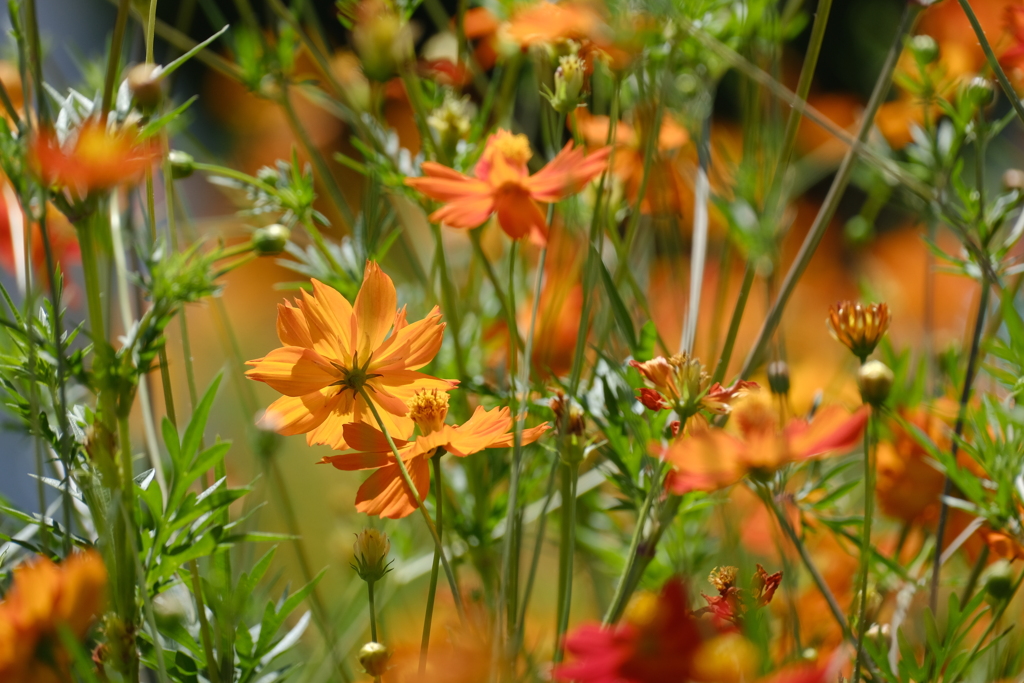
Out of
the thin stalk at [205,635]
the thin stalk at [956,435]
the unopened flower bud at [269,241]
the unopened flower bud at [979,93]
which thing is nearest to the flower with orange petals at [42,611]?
the thin stalk at [205,635]

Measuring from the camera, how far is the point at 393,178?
0.42 m

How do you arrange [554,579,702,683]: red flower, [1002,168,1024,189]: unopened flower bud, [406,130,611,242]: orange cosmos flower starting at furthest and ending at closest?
[1002,168,1024,189]: unopened flower bud, [406,130,611,242]: orange cosmos flower, [554,579,702,683]: red flower

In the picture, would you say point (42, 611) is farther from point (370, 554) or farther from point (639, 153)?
point (639, 153)

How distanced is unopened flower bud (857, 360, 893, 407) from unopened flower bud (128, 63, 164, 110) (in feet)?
0.84

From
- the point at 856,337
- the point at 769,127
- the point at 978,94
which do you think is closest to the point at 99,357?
the point at 856,337

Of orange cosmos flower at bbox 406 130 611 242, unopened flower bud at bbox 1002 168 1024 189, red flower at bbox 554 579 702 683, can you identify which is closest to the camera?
red flower at bbox 554 579 702 683

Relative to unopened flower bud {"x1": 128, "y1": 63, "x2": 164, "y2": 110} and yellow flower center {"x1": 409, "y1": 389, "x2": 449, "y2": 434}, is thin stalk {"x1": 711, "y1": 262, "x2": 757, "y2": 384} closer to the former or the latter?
yellow flower center {"x1": 409, "y1": 389, "x2": 449, "y2": 434}

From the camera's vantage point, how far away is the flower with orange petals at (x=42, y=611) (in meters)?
0.22

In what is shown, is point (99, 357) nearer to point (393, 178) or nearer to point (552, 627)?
point (393, 178)

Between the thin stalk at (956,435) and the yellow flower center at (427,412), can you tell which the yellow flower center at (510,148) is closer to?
the yellow flower center at (427,412)

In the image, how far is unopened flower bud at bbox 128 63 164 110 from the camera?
0.93 ft

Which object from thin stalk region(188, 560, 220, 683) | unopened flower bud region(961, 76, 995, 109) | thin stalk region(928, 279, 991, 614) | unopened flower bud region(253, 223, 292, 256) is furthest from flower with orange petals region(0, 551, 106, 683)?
unopened flower bud region(961, 76, 995, 109)

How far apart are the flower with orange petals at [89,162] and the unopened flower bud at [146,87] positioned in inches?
1.0

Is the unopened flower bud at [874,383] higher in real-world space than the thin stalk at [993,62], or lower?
lower
